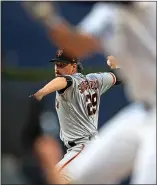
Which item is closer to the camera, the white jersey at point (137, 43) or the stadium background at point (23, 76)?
the white jersey at point (137, 43)

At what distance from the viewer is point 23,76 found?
1650 mm

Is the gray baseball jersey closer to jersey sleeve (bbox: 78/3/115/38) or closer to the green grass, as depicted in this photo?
the green grass

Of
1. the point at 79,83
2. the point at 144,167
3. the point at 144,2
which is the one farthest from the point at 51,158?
the point at 79,83

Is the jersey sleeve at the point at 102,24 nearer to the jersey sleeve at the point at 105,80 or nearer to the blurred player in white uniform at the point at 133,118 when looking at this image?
the blurred player in white uniform at the point at 133,118

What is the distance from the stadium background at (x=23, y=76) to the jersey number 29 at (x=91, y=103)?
0.02 m

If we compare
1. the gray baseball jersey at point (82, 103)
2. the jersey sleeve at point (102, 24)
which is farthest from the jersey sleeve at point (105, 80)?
the jersey sleeve at point (102, 24)

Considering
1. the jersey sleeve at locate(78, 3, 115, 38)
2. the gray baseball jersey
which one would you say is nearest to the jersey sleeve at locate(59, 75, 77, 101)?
the gray baseball jersey

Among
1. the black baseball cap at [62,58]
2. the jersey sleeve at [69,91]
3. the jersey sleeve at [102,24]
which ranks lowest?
the jersey sleeve at [69,91]

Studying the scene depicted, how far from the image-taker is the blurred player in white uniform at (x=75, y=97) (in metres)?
1.61

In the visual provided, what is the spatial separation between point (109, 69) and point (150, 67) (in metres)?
0.70

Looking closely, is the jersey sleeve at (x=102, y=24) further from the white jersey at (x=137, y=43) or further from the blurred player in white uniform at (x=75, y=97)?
the blurred player in white uniform at (x=75, y=97)

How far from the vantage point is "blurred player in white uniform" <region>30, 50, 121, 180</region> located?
161 cm

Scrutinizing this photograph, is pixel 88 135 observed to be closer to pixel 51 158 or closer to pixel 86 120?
pixel 86 120

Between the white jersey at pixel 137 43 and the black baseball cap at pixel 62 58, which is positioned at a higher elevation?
the black baseball cap at pixel 62 58
